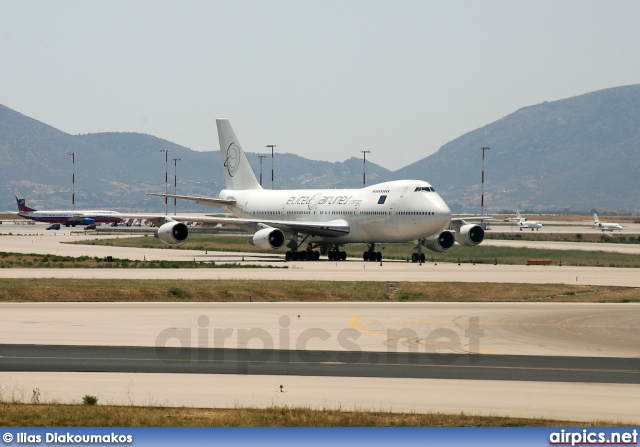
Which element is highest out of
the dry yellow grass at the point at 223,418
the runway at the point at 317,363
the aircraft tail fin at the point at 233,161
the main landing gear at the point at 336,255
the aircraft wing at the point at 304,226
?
the aircraft tail fin at the point at 233,161

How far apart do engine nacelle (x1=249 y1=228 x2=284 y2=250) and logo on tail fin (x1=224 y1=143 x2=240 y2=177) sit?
730 inches

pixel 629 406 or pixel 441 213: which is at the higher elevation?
pixel 441 213

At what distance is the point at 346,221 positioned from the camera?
Answer: 72750 millimetres

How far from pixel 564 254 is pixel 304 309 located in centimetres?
4347

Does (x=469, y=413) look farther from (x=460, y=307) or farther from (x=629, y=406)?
(x=460, y=307)

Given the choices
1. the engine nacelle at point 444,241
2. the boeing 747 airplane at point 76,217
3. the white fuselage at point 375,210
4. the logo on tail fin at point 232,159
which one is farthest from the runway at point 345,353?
the boeing 747 airplane at point 76,217

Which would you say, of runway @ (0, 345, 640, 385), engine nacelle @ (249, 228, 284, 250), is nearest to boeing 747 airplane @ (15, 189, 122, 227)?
engine nacelle @ (249, 228, 284, 250)

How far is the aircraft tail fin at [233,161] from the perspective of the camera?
87.1m

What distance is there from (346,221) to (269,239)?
6.46 m

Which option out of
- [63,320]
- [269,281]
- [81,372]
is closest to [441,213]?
[269,281]

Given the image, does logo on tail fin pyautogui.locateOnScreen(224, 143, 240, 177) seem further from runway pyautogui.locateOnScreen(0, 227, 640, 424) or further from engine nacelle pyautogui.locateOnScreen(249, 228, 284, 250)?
runway pyautogui.locateOnScreen(0, 227, 640, 424)

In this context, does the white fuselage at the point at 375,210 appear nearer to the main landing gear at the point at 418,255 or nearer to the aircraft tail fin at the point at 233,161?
the main landing gear at the point at 418,255

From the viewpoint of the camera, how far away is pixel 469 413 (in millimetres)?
18516

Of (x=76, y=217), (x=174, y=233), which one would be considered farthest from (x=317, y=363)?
(x=76, y=217)
